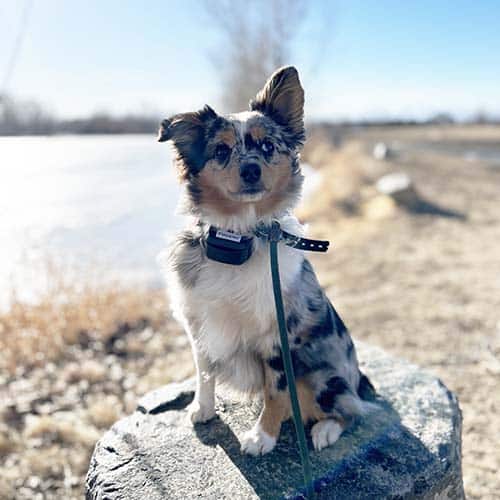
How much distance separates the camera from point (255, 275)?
106 inches

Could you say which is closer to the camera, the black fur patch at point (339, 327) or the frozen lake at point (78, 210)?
the black fur patch at point (339, 327)

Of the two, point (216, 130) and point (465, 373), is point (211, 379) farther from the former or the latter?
point (465, 373)

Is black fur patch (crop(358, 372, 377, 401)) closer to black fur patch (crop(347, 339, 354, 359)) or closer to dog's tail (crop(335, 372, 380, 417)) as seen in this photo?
dog's tail (crop(335, 372, 380, 417))

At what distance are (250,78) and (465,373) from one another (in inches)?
668

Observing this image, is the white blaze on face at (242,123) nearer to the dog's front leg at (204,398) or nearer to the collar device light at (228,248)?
the collar device light at (228,248)

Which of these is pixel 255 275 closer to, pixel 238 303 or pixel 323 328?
pixel 238 303

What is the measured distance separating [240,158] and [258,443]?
161 centimetres

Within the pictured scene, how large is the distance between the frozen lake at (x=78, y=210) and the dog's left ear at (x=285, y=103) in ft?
6.06

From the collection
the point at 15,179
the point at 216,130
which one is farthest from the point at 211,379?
the point at 15,179

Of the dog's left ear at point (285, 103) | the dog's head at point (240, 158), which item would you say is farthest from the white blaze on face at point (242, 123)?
the dog's left ear at point (285, 103)

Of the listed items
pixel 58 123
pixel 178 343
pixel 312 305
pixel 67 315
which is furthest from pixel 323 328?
pixel 58 123

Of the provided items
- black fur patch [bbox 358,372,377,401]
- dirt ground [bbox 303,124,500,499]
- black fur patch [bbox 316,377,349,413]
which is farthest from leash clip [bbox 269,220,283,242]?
dirt ground [bbox 303,124,500,499]

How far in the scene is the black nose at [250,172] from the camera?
269 centimetres

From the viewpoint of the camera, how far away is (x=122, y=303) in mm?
7652
